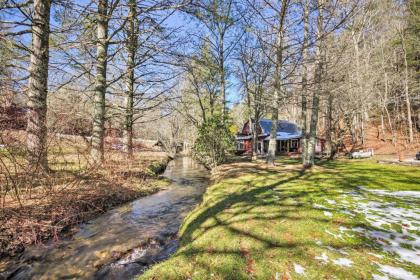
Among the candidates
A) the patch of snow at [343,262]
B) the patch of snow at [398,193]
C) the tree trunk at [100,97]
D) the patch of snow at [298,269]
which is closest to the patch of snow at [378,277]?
the patch of snow at [343,262]

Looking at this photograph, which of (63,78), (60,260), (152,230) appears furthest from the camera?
(63,78)

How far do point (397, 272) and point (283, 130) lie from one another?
32.5 meters

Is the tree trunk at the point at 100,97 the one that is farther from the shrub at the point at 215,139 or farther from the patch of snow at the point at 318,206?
the shrub at the point at 215,139

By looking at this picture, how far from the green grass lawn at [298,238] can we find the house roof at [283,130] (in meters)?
26.0

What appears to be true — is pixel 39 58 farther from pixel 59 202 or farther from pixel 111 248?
pixel 111 248

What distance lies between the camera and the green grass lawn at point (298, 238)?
334 cm

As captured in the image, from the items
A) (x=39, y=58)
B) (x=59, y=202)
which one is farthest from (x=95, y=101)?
(x=59, y=202)

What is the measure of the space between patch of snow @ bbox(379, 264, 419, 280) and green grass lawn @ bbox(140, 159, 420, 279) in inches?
0.5

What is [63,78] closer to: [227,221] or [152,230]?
[152,230]

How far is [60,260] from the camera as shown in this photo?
4.41m

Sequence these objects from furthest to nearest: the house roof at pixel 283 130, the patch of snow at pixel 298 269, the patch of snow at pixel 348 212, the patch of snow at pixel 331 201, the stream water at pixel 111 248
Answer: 1. the house roof at pixel 283 130
2. the patch of snow at pixel 331 201
3. the patch of snow at pixel 348 212
4. the stream water at pixel 111 248
5. the patch of snow at pixel 298 269

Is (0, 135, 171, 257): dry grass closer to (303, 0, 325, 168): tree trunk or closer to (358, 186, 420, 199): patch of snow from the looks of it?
(358, 186, 420, 199): patch of snow

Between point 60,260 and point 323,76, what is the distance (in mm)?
12436

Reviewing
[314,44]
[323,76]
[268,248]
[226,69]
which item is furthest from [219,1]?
[226,69]
